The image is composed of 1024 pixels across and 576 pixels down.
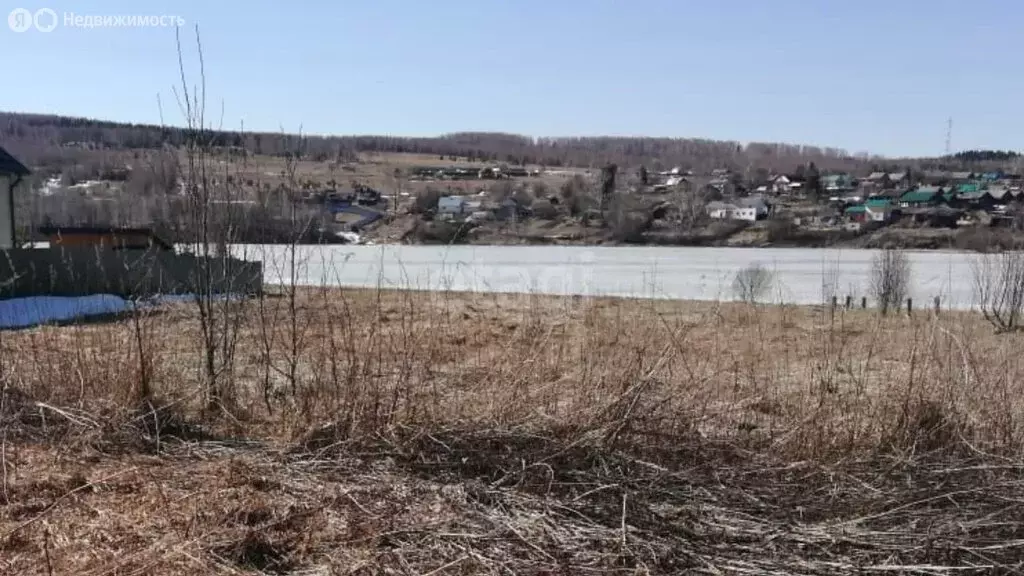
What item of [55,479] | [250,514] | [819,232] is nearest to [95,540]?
[250,514]

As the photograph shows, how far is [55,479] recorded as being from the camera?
337 centimetres

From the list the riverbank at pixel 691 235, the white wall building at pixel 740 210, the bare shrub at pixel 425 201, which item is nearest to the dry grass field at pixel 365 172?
the bare shrub at pixel 425 201

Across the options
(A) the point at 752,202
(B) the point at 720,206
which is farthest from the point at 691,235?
(A) the point at 752,202

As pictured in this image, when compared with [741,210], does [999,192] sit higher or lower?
higher

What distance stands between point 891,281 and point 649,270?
38.5 feet

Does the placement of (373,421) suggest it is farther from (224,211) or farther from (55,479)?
(224,211)

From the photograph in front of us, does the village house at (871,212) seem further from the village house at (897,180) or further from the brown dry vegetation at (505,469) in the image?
the brown dry vegetation at (505,469)

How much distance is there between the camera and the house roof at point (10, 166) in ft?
60.2

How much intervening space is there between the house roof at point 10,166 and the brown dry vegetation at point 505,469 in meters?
16.0

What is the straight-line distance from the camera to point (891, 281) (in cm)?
2111

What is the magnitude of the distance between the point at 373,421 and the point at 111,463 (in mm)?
1223

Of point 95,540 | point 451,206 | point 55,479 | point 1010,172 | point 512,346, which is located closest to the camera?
point 95,540

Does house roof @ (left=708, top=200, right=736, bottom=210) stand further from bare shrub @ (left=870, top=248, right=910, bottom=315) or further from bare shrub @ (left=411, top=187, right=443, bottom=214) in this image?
bare shrub @ (left=870, top=248, right=910, bottom=315)

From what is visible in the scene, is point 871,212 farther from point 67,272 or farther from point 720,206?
point 67,272
